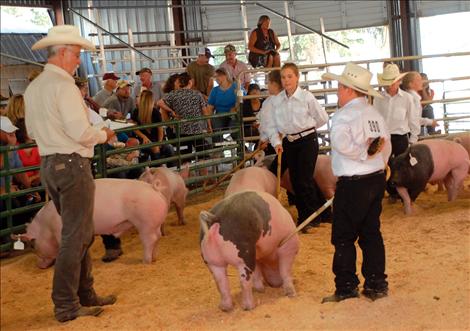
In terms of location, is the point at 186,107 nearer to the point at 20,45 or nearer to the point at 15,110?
the point at 15,110

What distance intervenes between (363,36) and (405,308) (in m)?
15.6

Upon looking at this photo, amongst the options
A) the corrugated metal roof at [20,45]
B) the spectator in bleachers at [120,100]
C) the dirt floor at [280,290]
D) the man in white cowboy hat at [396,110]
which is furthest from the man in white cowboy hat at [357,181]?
the corrugated metal roof at [20,45]

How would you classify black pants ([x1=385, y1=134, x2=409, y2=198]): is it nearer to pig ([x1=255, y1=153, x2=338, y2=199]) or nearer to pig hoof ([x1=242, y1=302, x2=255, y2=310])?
pig ([x1=255, y1=153, x2=338, y2=199])

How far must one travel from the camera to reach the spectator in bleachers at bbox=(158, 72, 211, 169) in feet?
31.0

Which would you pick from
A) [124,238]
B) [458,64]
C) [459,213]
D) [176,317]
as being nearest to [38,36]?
[458,64]

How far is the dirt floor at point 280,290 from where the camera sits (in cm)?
439

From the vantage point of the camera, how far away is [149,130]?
29.1ft

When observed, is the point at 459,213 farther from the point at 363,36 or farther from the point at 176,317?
the point at 363,36

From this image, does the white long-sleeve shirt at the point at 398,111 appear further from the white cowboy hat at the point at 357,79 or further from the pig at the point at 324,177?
the white cowboy hat at the point at 357,79

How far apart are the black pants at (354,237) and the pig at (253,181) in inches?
64.7

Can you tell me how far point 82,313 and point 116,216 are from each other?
4.75ft

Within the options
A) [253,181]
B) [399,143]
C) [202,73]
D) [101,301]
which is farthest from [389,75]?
[202,73]

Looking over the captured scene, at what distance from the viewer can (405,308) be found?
14.5 feet

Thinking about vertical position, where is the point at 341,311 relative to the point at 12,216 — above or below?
below
